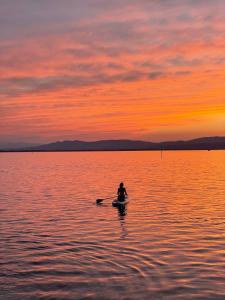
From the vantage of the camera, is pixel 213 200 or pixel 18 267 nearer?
pixel 18 267

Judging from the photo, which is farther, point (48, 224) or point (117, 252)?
point (48, 224)

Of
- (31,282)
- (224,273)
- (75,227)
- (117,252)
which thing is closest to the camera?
(31,282)

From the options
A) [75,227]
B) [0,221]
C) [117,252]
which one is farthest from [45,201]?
[117,252]

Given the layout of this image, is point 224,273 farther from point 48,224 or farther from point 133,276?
point 48,224

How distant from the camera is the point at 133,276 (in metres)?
16.7

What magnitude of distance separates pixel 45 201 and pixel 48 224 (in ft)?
49.0

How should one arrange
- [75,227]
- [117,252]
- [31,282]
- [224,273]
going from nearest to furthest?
[31,282] → [224,273] → [117,252] → [75,227]

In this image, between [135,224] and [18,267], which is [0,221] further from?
[18,267]

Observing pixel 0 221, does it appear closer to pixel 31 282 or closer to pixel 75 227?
pixel 75 227

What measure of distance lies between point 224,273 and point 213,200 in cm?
2597

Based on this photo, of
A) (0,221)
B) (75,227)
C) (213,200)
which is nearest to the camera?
(75,227)

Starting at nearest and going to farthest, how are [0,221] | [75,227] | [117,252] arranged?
1. [117,252]
2. [75,227]
3. [0,221]

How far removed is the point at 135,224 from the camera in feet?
96.8

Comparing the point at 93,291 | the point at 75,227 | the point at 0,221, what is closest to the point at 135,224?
the point at 75,227
